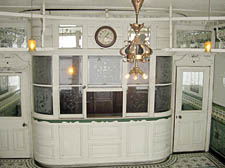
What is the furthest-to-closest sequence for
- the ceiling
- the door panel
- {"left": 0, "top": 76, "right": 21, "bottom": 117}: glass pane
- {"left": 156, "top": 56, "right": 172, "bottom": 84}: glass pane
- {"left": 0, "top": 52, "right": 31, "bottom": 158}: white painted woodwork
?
the door panel, {"left": 0, "top": 76, "right": 21, "bottom": 117}: glass pane, {"left": 0, "top": 52, "right": 31, "bottom": 158}: white painted woodwork, {"left": 156, "top": 56, "right": 172, "bottom": 84}: glass pane, the ceiling

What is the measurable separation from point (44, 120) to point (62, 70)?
1.04 m

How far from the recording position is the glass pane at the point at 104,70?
4402 millimetres

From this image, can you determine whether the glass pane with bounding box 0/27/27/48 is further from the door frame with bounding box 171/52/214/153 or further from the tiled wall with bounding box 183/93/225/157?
the tiled wall with bounding box 183/93/225/157

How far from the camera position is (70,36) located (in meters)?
4.29

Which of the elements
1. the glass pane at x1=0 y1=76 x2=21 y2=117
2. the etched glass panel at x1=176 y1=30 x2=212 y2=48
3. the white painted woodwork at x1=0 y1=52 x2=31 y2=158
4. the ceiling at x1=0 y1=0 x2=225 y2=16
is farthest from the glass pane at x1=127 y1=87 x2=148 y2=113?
the glass pane at x1=0 y1=76 x2=21 y2=117

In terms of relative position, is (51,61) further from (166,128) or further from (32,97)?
(166,128)

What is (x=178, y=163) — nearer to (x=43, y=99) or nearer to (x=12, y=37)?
(x=43, y=99)

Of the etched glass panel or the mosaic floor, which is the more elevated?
the etched glass panel

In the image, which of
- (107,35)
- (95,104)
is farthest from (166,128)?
(107,35)

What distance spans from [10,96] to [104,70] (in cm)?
208

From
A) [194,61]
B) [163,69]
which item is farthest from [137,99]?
[194,61]

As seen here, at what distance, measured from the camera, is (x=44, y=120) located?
14.4 ft

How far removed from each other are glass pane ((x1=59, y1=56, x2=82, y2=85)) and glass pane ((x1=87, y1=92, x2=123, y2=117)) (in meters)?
0.39

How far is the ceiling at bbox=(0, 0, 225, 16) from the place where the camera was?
3.51 meters
